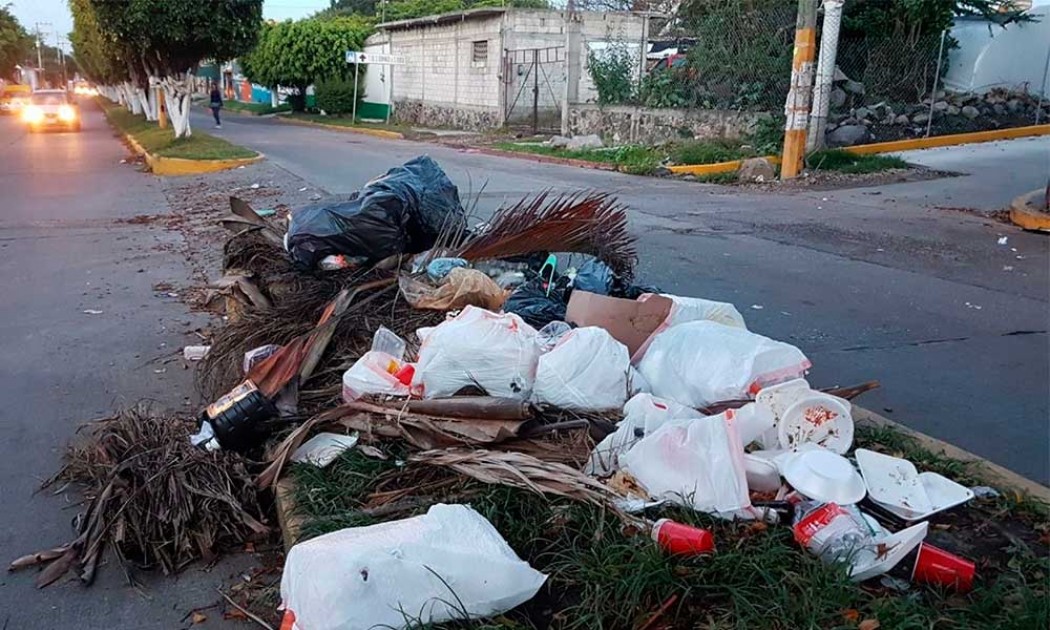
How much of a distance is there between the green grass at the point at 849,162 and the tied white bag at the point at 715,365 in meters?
11.8

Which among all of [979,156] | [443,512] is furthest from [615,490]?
[979,156]

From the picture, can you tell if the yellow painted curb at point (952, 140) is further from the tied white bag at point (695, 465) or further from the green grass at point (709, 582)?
the green grass at point (709, 582)

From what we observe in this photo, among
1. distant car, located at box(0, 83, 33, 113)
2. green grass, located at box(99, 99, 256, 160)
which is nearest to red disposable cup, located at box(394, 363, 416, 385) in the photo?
green grass, located at box(99, 99, 256, 160)

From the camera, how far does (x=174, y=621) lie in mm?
2889

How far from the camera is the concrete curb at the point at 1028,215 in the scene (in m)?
9.60

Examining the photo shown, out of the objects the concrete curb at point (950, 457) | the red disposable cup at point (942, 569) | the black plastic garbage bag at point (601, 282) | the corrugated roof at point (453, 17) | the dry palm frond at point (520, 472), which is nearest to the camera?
the red disposable cup at point (942, 569)

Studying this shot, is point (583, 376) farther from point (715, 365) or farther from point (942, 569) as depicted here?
point (942, 569)

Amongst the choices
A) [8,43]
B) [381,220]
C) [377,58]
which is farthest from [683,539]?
[8,43]

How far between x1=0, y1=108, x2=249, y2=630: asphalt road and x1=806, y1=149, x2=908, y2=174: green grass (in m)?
10.5

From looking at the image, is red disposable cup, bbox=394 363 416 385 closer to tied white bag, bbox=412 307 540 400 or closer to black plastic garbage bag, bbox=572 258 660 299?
tied white bag, bbox=412 307 540 400

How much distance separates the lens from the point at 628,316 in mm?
4367

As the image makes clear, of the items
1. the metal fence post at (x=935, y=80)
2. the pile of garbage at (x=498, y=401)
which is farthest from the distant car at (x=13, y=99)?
the pile of garbage at (x=498, y=401)

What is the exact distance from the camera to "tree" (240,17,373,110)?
42.2m

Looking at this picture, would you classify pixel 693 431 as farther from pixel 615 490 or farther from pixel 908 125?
pixel 908 125
